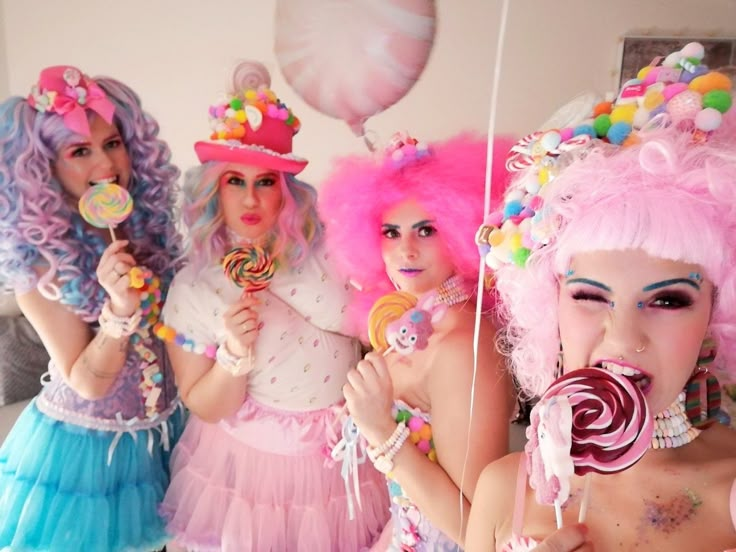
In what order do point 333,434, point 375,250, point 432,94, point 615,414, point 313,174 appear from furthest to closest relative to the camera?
point 313,174, point 432,94, point 333,434, point 375,250, point 615,414

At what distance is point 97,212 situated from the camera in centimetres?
135

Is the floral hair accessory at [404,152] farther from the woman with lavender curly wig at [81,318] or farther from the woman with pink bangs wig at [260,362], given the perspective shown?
the woman with lavender curly wig at [81,318]

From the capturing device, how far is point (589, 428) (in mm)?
704

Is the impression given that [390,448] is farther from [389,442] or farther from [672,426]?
[672,426]

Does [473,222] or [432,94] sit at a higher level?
[432,94]

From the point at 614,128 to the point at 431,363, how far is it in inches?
21.9

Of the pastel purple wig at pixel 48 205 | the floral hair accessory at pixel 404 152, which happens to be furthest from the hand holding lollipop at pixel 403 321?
the pastel purple wig at pixel 48 205

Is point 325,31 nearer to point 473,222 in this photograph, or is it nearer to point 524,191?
point 473,222

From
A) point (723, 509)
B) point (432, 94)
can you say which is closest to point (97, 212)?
point (432, 94)

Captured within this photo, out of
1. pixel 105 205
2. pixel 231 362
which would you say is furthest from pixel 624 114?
pixel 105 205

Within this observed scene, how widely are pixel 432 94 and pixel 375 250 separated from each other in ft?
1.96

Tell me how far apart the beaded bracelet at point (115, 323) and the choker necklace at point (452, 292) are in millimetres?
731

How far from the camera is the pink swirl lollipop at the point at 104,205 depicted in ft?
4.41

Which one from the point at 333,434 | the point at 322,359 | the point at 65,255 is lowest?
the point at 333,434
